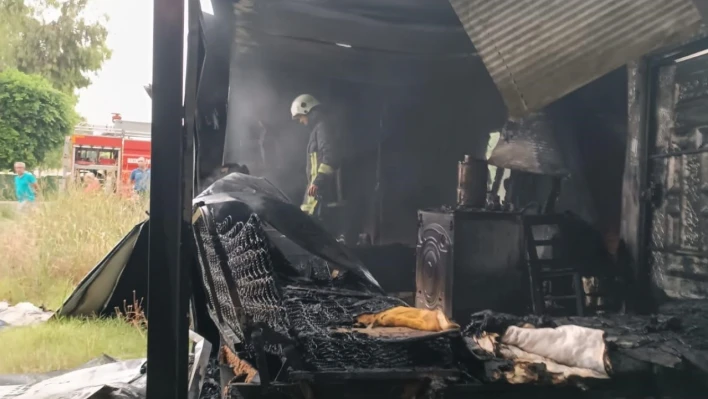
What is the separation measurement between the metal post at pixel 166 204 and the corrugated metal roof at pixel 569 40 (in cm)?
162

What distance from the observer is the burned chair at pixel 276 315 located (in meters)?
2.29

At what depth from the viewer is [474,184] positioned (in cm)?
504

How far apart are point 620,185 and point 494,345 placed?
2.80 m

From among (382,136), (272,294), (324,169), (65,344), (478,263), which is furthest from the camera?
(382,136)

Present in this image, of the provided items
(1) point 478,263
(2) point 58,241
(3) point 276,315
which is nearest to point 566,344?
(3) point 276,315

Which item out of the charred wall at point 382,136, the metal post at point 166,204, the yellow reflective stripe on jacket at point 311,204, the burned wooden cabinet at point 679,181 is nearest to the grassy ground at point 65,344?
the yellow reflective stripe on jacket at point 311,204

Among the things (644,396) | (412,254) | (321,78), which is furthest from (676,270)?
(321,78)

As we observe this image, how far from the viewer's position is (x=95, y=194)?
8250 millimetres

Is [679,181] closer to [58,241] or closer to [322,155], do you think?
[322,155]

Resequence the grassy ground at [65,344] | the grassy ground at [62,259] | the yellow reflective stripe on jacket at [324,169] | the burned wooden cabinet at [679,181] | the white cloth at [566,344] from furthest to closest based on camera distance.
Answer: the yellow reflective stripe on jacket at [324,169] → the grassy ground at [62,259] → the grassy ground at [65,344] → the burned wooden cabinet at [679,181] → the white cloth at [566,344]

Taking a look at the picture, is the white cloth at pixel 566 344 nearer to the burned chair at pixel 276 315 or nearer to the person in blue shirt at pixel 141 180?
the burned chair at pixel 276 315

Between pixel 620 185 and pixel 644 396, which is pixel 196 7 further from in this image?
pixel 620 185

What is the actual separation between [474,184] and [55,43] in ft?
65.1

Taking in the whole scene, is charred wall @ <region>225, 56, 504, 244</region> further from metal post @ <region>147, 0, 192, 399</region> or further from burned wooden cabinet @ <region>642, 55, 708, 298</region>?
metal post @ <region>147, 0, 192, 399</region>
